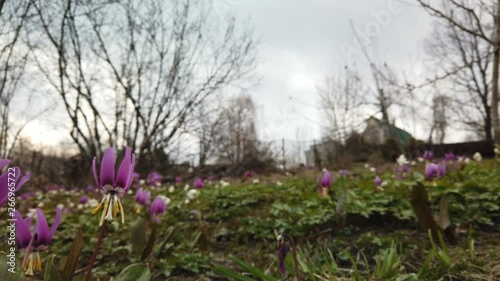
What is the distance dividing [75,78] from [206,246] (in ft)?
24.5

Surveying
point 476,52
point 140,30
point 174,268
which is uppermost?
point 476,52

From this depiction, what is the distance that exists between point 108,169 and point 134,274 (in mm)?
253

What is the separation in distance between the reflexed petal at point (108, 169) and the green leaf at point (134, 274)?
199 millimetres

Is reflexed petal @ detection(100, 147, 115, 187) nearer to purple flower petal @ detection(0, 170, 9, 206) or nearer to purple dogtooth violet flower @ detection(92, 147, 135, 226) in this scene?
purple dogtooth violet flower @ detection(92, 147, 135, 226)

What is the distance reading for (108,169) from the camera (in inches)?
35.9

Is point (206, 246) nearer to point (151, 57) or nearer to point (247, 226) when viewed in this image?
point (247, 226)

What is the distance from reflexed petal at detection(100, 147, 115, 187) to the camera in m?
0.90

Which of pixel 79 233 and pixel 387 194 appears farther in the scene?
pixel 387 194

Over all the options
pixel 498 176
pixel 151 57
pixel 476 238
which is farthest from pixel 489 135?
pixel 476 238

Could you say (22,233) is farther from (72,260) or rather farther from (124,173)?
(124,173)

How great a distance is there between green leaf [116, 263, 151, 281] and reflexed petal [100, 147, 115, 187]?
199 mm

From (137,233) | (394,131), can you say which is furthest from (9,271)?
(394,131)

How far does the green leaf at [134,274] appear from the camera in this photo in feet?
2.78

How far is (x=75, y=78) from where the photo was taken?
8.54 meters
